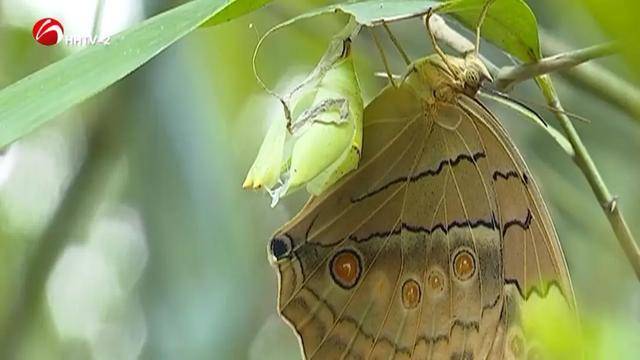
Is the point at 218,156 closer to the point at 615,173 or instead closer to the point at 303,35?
the point at 303,35

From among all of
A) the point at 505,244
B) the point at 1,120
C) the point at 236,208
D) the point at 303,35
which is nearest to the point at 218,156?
the point at 236,208

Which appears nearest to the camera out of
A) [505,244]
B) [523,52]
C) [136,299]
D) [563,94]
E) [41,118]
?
[41,118]

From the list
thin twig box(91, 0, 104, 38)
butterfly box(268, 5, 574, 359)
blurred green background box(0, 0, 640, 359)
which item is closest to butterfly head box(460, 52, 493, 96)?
butterfly box(268, 5, 574, 359)

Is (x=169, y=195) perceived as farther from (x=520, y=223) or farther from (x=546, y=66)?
(x=546, y=66)

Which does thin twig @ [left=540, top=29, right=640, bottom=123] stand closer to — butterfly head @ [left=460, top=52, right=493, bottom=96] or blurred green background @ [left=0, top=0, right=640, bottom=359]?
butterfly head @ [left=460, top=52, right=493, bottom=96]

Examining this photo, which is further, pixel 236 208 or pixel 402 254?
pixel 236 208

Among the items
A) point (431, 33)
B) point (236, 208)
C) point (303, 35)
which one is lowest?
point (236, 208)

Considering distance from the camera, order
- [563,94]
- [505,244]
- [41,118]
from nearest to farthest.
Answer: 1. [41,118]
2. [505,244]
3. [563,94]
